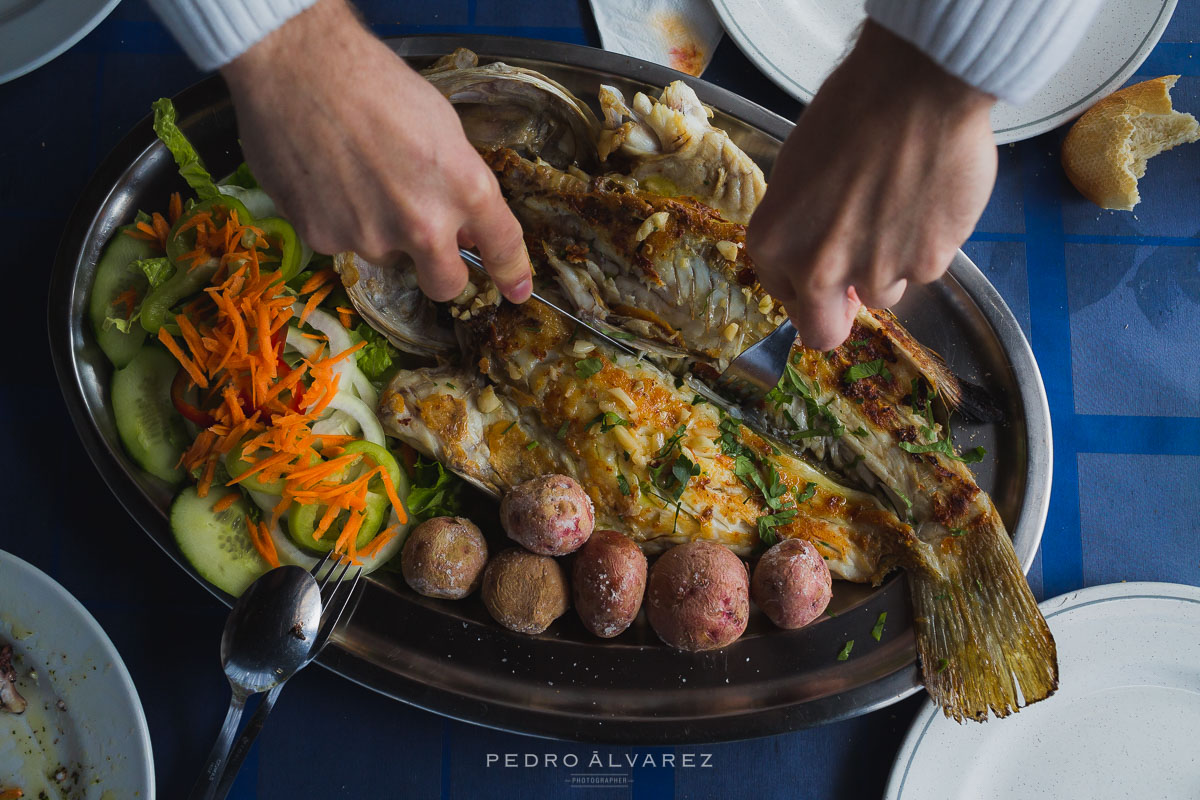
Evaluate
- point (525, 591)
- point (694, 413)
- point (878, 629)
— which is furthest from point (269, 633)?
point (878, 629)

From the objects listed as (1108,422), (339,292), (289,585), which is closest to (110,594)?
(289,585)

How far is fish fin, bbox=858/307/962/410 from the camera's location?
1980 mm

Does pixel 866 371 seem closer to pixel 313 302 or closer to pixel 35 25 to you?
pixel 313 302

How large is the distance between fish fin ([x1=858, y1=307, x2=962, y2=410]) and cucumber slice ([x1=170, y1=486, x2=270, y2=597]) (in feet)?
5.17

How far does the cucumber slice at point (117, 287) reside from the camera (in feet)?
6.60

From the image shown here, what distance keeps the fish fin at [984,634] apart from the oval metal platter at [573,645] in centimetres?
7

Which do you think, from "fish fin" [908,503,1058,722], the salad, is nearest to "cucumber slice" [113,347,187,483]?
the salad

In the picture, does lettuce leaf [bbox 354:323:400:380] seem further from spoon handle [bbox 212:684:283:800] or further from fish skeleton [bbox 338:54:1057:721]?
spoon handle [bbox 212:684:283:800]

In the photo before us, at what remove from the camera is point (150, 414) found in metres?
2.00

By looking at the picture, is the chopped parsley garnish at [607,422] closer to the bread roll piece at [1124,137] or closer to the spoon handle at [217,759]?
the spoon handle at [217,759]

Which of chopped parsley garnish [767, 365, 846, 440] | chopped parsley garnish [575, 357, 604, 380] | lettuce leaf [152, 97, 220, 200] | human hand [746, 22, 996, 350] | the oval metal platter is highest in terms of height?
human hand [746, 22, 996, 350]

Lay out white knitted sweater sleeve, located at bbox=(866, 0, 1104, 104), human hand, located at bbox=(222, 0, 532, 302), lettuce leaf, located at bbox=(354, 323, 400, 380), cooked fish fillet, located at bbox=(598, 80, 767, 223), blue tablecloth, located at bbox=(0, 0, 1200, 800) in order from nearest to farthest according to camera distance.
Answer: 1. white knitted sweater sleeve, located at bbox=(866, 0, 1104, 104)
2. human hand, located at bbox=(222, 0, 532, 302)
3. cooked fish fillet, located at bbox=(598, 80, 767, 223)
4. lettuce leaf, located at bbox=(354, 323, 400, 380)
5. blue tablecloth, located at bbox=(0, 0, 1200, 800)

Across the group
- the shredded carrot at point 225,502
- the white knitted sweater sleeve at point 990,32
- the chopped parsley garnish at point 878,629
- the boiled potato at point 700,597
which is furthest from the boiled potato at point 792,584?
the shredded carrot at point 225,502

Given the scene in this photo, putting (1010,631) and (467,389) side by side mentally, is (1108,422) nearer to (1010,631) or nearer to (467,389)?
(1010,631)
